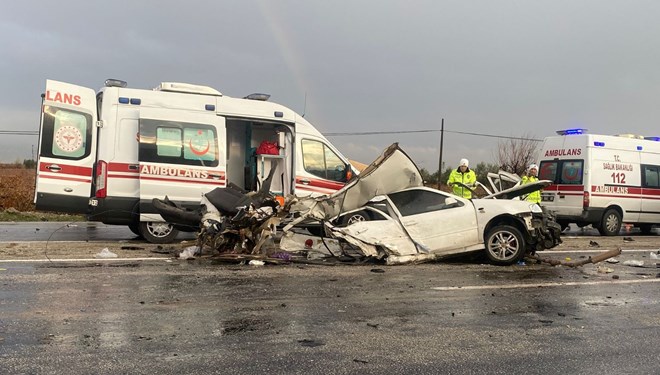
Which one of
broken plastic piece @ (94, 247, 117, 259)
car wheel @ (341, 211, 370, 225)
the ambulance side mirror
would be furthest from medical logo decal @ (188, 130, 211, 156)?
car wheel @ (341, 211, 370, 225)

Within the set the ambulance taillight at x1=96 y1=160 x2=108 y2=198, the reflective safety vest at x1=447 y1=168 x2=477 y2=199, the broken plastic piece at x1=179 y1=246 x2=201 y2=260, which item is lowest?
the broken plastic piece at x1=179 y1=246 x2=201 y2=260

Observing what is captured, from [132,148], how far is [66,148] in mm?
1138

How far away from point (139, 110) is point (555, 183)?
10872 millimetres

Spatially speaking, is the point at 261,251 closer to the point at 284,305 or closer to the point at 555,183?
the point at 284,305

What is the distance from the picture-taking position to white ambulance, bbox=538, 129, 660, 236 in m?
14.2

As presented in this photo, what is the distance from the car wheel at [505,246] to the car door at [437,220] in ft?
1.08

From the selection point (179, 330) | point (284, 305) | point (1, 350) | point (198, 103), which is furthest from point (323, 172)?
point (1, 350)

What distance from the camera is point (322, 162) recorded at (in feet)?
38.3

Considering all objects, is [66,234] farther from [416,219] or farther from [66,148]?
[416,219]

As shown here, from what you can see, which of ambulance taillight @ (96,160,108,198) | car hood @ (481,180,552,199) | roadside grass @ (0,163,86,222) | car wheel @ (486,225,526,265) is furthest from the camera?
roadside grass @ (0,163,86,222)

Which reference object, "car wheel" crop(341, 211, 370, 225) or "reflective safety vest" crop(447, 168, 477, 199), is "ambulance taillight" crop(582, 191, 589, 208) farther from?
"car wheel" crop(341, 211, 370, 225)

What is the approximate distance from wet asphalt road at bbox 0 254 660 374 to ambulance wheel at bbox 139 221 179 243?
240cm

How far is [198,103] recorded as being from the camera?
1073 cm

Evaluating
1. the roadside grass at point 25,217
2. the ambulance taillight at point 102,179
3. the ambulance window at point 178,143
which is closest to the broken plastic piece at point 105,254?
the ambulance taillight at point 102,179
